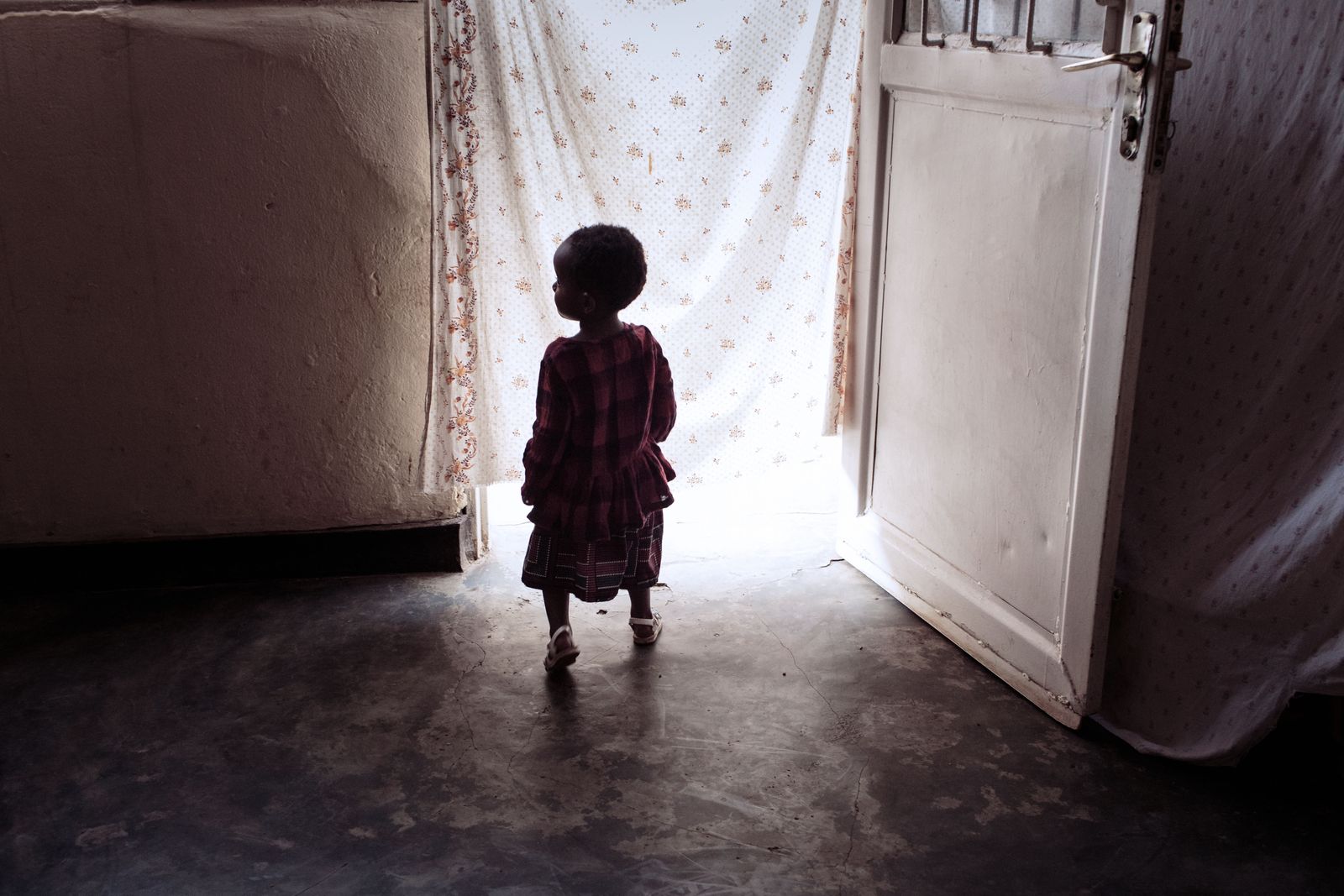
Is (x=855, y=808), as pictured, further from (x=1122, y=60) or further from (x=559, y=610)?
(x=1122, y=60)

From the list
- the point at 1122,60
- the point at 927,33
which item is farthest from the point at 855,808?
the point at 927,33

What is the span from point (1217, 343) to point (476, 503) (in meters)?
1.95

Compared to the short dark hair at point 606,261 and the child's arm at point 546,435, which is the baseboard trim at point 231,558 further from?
the short dark hair at point 606,261

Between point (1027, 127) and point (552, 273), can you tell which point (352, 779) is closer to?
point (552, 273)

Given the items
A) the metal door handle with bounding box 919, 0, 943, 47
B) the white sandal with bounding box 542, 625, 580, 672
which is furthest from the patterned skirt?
the metal door handle with bounding box 919, 0, 943, 47

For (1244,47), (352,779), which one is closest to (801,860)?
(352,779)

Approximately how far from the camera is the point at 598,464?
2.52 m

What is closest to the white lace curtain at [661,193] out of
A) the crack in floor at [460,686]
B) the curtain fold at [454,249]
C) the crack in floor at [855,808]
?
the curtain fold at [454,249]

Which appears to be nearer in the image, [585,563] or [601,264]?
[601,264]

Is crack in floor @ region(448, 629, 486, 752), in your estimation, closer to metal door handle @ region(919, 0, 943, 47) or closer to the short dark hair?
the short dark hair

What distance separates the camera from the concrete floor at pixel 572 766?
6.63 ft

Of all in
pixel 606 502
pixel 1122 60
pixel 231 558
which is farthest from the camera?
pixel 231 558

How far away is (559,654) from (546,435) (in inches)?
21.0

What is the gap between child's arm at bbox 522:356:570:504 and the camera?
248 centimetres
